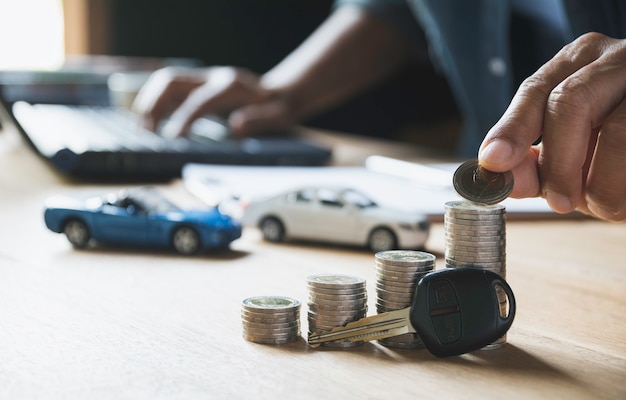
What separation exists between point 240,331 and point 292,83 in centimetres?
197

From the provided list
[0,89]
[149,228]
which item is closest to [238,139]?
[0,89]

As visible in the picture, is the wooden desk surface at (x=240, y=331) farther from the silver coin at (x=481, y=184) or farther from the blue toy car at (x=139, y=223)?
the silver coin at (x=481, y=184)

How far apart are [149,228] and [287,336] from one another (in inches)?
18.7

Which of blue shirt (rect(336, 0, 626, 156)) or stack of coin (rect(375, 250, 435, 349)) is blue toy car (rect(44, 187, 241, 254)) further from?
blue shirt (rect(336, 0, 626, 156))

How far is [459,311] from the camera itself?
73 cm

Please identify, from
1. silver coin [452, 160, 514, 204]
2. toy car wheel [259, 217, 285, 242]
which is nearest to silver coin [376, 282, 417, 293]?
silver coin [452, 160, 514, 204]

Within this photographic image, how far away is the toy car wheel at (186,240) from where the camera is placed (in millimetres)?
1190

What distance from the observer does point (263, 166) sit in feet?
6.61

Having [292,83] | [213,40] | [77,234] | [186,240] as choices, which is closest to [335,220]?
[186,240]

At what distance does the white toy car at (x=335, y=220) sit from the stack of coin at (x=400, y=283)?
1.34 feet

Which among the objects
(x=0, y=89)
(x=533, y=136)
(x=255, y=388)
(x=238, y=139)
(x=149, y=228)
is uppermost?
(x=0, y=89)

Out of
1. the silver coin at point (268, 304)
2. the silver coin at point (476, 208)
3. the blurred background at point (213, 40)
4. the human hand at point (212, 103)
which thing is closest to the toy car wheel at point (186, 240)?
the silver coin at point (268, 304)

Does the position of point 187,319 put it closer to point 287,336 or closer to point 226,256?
point 287,336

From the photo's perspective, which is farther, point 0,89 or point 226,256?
point 0,89
